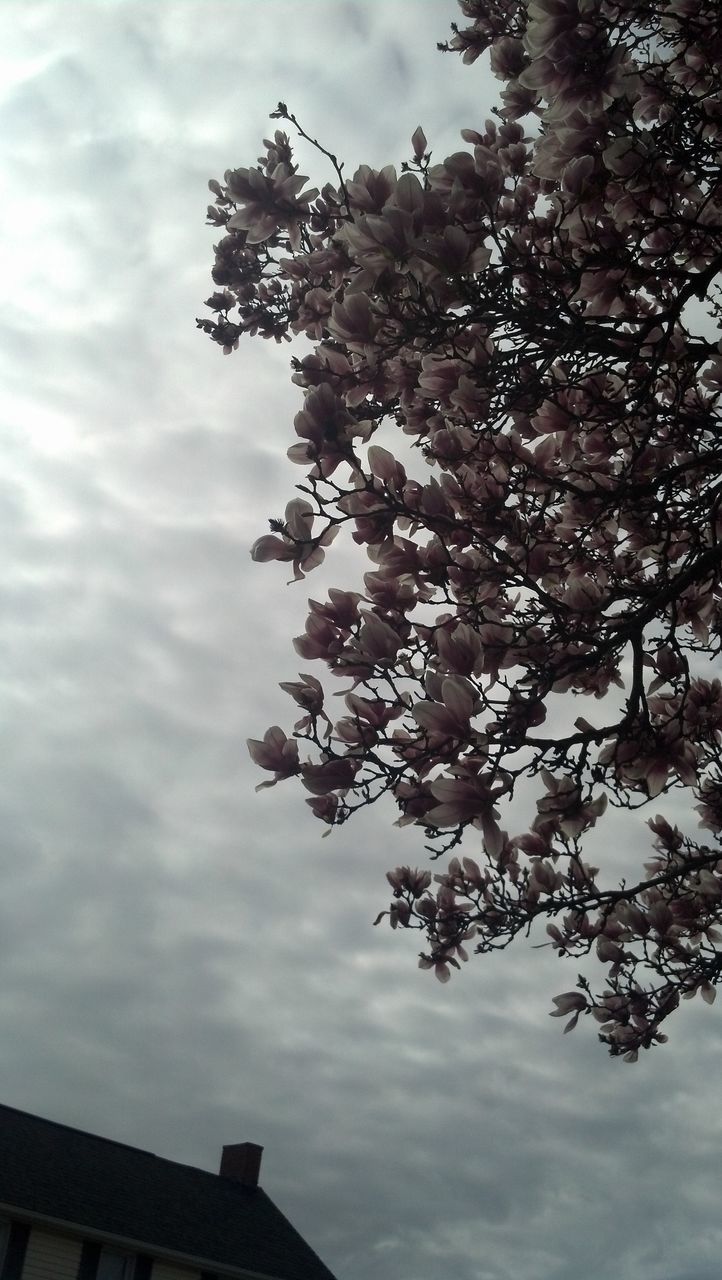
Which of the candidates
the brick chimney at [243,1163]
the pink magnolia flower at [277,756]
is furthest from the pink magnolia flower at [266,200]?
the brick chimney at [243,1163]

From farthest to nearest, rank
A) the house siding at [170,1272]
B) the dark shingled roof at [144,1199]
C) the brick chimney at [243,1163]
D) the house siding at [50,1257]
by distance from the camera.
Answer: the brick chimney at [243,1163], the house siding at [170,1272], the dark shingled roof at [144,1199], the house siding at [50,1257]

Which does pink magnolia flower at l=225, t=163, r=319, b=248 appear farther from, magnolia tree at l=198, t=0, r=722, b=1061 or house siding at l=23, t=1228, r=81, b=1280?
house siding at l=23, t=1228, r=81, b=1280

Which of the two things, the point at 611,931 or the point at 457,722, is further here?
the point at 611,931

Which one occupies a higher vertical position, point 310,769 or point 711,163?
point 711,163

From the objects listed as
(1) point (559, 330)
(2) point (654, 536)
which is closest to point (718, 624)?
(2) point (654, 536)

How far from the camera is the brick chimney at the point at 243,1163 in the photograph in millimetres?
22359

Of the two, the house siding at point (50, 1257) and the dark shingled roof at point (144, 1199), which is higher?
the dark shingled roof at point (144, 1199)

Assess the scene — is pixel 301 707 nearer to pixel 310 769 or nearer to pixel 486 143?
pixel 310 769

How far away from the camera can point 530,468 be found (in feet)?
12.6

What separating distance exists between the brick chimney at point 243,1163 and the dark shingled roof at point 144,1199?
266mm

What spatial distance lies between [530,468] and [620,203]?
1.00 metres

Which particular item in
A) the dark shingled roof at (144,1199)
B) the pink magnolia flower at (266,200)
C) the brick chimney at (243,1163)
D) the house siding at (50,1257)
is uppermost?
the pink magnolia flower at (266,200)

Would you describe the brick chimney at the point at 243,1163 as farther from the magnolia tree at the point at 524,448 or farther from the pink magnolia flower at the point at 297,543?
the pink magnolia flower at the point at 297,543

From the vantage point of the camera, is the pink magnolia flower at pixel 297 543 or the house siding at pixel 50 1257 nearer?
the pink magnolia flower at pixel 297 543
